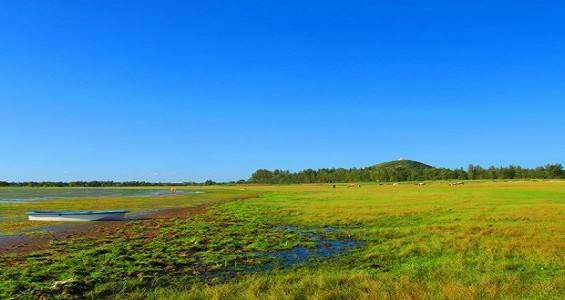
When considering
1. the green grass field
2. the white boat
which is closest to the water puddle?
the green grass field

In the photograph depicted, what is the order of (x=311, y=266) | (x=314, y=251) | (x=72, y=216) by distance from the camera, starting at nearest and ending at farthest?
1. (x=311, y=266)
2. (x=314, y=251)
3. (x=72, y=216)

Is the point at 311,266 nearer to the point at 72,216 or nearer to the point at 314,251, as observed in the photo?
the point at 314,251

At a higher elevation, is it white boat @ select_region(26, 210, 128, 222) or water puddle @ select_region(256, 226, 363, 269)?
white boat @ select_region(26, 210, 128, 222)

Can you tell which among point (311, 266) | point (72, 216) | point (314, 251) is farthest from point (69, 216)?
point (311, 266)

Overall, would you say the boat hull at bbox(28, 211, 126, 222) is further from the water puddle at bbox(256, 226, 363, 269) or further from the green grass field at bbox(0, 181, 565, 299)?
the water puddle at bbox(256, 226, 363, 269)

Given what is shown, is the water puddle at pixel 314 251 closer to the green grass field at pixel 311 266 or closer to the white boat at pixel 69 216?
the green grass field at pixel 311 266

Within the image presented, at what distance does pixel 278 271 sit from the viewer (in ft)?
59.0

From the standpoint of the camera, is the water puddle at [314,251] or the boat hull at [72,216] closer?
the water puddle at [314,251]

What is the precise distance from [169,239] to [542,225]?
72.3ft

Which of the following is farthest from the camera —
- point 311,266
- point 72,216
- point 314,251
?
point 72,216

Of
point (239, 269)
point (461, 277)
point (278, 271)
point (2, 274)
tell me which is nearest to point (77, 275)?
point (2, 274)

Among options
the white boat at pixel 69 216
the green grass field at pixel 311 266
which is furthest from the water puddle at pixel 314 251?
the white boat at pixel 69 216

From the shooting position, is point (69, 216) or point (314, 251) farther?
point (69, 216)

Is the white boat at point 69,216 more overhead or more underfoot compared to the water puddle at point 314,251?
more overhead
